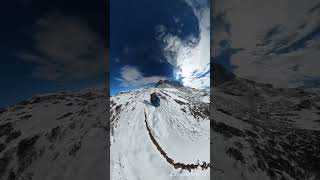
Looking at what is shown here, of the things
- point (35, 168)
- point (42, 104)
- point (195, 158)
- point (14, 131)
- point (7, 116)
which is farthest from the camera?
point (42, 104)

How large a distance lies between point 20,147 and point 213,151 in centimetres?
1373

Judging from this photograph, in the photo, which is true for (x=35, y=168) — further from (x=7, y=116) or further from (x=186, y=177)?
(x=7, y=116)

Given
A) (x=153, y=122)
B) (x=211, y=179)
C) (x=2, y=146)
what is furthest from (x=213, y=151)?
(x=2, y=146)

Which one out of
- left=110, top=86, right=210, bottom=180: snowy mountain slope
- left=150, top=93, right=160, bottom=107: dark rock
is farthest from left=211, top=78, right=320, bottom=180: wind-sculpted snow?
left=150, top=93, right=160, bottom=107: dark rock

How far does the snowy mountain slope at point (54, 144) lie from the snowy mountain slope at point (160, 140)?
1.22 metres

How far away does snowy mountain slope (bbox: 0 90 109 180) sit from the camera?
11742 mm

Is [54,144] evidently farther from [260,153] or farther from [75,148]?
[260,153]

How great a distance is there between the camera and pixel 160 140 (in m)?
15.2

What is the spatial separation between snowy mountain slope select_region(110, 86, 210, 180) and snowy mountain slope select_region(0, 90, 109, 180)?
48.0 inches

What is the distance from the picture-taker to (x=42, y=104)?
80.5 feet

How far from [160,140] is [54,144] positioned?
308 inches

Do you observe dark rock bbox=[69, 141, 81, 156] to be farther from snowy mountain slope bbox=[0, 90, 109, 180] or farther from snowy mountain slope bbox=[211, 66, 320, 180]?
snowy mountain slope bbox=[211, 66, 320, 180]

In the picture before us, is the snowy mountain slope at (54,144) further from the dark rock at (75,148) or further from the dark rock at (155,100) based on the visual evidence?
the dark rock at (155,100)

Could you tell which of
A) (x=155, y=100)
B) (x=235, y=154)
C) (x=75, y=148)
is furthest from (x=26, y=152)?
(x=235, y=154)
